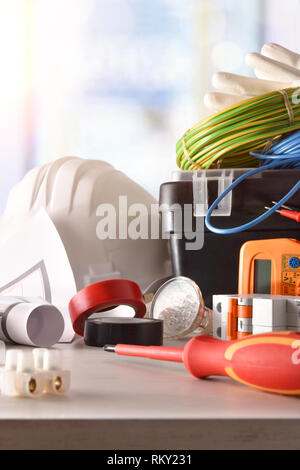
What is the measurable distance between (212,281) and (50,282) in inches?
9.1

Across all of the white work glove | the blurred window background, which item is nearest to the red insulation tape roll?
the white work glove

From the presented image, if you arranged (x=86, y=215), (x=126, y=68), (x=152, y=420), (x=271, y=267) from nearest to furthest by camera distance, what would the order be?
(x=152, y=420), (x=271, y=267), (x=86, y=215), (x=126, y=68)

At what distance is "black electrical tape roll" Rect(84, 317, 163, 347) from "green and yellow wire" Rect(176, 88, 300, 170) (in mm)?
344

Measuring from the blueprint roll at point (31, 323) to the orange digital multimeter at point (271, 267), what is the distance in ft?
0.80

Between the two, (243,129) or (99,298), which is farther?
(243,129)

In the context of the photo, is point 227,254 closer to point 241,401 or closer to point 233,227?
point 233,227

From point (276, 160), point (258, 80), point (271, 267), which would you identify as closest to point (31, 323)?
point (271, 267)

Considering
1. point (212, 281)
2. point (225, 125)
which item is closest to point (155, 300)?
point (212, 281)

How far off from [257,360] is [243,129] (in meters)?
A: 0.52

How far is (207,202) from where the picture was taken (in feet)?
2.75

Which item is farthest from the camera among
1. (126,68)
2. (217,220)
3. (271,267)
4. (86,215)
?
(126,68)

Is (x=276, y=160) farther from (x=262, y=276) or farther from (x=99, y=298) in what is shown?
(x=99, y=298)

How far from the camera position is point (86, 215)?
95 centimetres

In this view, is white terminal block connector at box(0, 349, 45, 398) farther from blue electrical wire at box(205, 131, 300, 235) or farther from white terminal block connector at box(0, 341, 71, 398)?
blue electrical wire at box(205, 131, 300, 235)
